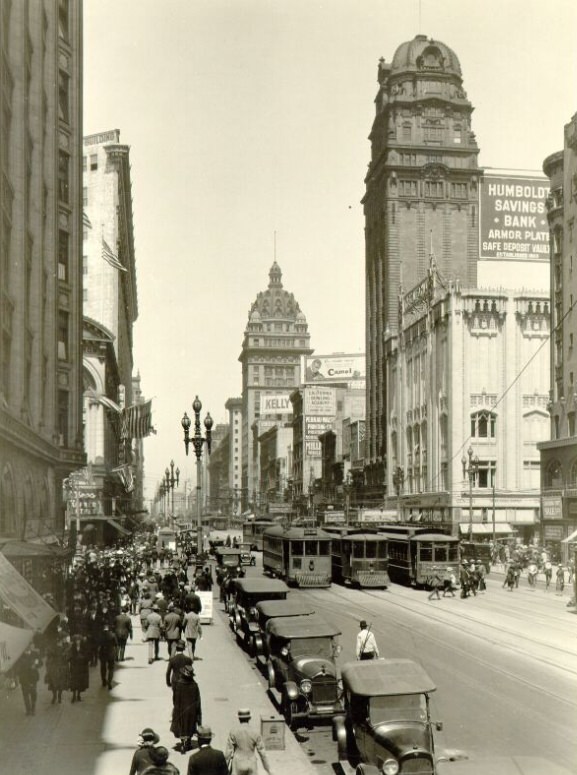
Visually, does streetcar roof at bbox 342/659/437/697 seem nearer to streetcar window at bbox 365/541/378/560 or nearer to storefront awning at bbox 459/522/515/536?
streetcar window at bbox 365/541/378/560

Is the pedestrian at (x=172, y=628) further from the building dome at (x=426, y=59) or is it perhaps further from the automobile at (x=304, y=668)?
the building dome at (x=426, y=59)

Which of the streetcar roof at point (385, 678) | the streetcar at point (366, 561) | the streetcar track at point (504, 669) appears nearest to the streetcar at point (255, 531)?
the streetcar at point (366, 561)

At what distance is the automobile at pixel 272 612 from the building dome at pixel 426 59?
100743 mm

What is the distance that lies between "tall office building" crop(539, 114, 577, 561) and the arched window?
652 inches

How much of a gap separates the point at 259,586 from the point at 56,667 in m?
8.45

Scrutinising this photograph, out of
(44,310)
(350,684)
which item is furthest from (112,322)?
(350,684)

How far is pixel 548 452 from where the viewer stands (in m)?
64.5

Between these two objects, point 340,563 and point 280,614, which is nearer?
point 280,614

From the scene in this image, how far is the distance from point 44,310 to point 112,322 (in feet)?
165

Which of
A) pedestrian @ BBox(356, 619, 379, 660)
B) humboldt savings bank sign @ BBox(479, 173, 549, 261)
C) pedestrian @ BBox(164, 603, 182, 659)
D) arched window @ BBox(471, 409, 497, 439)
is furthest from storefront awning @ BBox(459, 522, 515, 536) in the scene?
pedestrian @ BBox(356, 619, 379, 660)

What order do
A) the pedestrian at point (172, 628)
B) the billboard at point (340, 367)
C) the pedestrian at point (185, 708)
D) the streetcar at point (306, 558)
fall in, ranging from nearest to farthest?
the pedestrian at point (185, 708) < the pedestrian at point (172, 628) < the streetcar at point (306, 558) < the billboard at point (340, 367)

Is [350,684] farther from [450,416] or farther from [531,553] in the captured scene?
[450,416]

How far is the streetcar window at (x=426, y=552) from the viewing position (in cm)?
4453

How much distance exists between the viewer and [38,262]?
34.9 m
